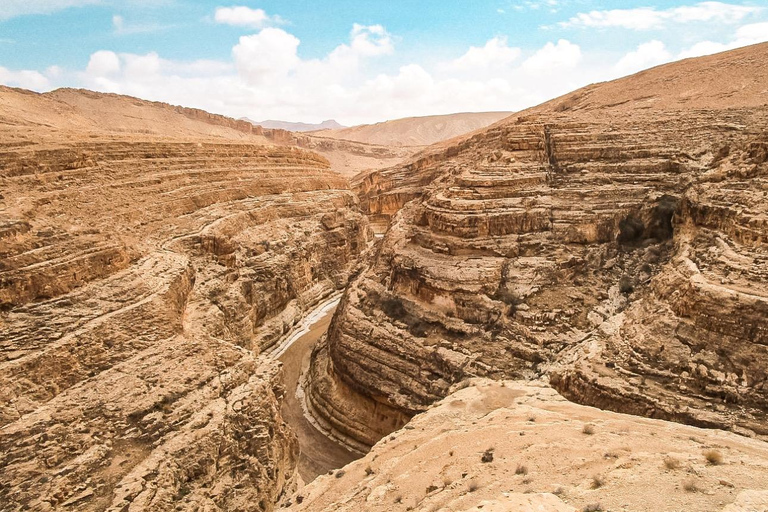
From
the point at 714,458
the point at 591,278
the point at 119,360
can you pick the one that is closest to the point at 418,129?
the point at 591,278

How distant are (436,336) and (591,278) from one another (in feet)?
15.3

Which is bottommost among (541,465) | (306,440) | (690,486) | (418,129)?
(306,440)

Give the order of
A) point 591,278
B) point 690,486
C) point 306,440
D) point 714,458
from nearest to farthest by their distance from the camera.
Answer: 1. point 690,486
2. point 714,458
3. point 591,278
4. point 306,440

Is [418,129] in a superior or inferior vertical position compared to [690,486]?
superior

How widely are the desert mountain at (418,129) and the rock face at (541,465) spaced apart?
11784 centimetres

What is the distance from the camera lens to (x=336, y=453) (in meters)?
13.5

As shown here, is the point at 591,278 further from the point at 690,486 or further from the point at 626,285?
the point at 690,486

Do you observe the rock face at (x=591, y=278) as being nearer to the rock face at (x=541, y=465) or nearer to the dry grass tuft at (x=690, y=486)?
the rock face at (x=541, y=465)

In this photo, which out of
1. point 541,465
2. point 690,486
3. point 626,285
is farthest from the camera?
point 626,285

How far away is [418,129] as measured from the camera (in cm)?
13212

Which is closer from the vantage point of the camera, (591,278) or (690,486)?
(690,486)

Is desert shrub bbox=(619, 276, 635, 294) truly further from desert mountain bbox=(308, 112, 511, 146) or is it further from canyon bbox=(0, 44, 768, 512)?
desert mountain bbox=(308, 112, 511, 146)

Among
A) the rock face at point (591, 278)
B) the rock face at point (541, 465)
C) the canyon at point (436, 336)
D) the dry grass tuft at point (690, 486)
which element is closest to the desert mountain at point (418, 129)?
the canyon at point (436, 336)

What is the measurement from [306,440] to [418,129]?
126 metres
